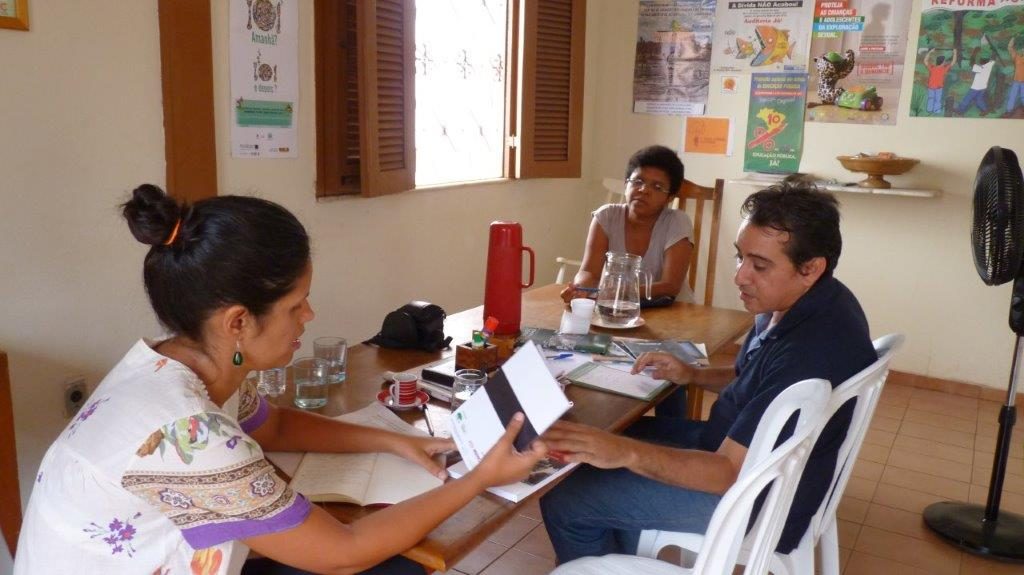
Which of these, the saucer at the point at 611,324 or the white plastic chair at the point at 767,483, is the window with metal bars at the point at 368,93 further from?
the white plastic chair at the point at 767,483

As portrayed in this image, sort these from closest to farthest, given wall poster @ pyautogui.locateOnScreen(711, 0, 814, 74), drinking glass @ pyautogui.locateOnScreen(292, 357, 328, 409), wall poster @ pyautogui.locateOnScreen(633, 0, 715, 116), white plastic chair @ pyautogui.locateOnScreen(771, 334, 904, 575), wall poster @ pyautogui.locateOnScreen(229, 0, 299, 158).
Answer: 1. white plastic chair @ pyautogui.locateOnScreen(771, 334, 904, 575)
2. drinking glass @ pyautogui.locateOnScreen(292, 357, 328, 409)
3. wall poster @ pyautogui.locateOnScreen(229, 0, 299, 158)
4. wall poster @ pyautogui.locateOnScreen(711, 0, 814, 74)
5. wall poster @ pyautogui.locateOnScreen(633, 0, 715, 116)

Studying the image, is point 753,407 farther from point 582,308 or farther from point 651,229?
point 651,229

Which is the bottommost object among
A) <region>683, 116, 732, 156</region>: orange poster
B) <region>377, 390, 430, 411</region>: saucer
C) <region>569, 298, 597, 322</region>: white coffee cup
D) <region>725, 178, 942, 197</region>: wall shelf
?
<region>377, 390, 430, 411</region>: saucer

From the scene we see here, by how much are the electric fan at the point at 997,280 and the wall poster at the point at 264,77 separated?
89.1 inches

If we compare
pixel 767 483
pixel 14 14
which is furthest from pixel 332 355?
pixel 14 14

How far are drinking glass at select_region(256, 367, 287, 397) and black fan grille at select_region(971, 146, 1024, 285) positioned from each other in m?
2.01

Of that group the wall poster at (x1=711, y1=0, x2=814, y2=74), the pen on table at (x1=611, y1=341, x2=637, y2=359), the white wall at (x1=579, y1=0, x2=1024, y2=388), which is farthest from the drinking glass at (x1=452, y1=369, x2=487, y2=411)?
the wall poster at (x1=711, y1=0, x2=814, y2=74)

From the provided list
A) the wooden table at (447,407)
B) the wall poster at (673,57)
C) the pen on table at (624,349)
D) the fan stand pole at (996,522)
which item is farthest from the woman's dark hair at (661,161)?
the wall poster at (673,57)

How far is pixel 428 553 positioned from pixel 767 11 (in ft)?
12.0

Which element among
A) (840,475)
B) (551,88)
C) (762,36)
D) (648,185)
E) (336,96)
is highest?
(762,36)

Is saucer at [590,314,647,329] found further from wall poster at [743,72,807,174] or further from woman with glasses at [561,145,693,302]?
wall poster at [743,72,807,174]

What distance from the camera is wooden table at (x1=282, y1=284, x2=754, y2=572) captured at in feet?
3.55

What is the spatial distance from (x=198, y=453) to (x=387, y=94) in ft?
7.53

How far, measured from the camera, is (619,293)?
2.19 metres
